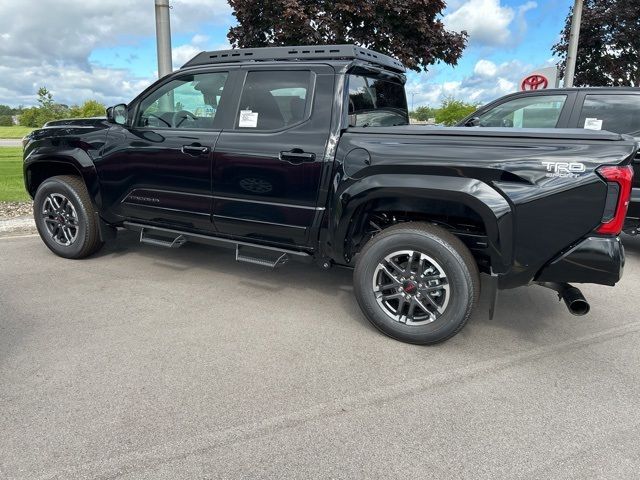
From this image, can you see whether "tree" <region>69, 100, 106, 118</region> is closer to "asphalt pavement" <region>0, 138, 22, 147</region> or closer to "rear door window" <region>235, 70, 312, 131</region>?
"asphalt pavement" <region>0, 138, 22, 147</region>

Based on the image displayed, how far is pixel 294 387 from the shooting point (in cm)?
283

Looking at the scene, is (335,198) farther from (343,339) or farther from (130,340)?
(130,340)

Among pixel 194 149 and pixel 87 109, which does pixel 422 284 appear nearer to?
pixel 194 149

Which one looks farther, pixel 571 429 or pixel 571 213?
pixel 571 213

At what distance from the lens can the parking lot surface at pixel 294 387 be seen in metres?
2.24

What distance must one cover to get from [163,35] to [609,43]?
41.1ft

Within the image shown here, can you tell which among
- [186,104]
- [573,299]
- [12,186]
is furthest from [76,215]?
[12,186]

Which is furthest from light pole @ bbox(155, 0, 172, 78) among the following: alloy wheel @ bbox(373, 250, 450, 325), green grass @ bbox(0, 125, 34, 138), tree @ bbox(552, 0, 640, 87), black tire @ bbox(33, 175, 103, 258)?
green grass @ bbox(0, 125, 34, 138)

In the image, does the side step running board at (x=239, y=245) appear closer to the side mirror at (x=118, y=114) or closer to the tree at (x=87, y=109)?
the side mirror at (x=118, y=114)

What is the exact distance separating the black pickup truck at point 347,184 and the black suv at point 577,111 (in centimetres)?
173

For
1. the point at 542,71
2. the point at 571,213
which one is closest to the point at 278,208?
the point at 571,213

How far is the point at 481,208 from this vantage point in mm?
3018

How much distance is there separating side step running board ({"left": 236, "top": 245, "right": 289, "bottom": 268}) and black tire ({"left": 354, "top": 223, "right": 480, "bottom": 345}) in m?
0.75

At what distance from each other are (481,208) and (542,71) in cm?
839
